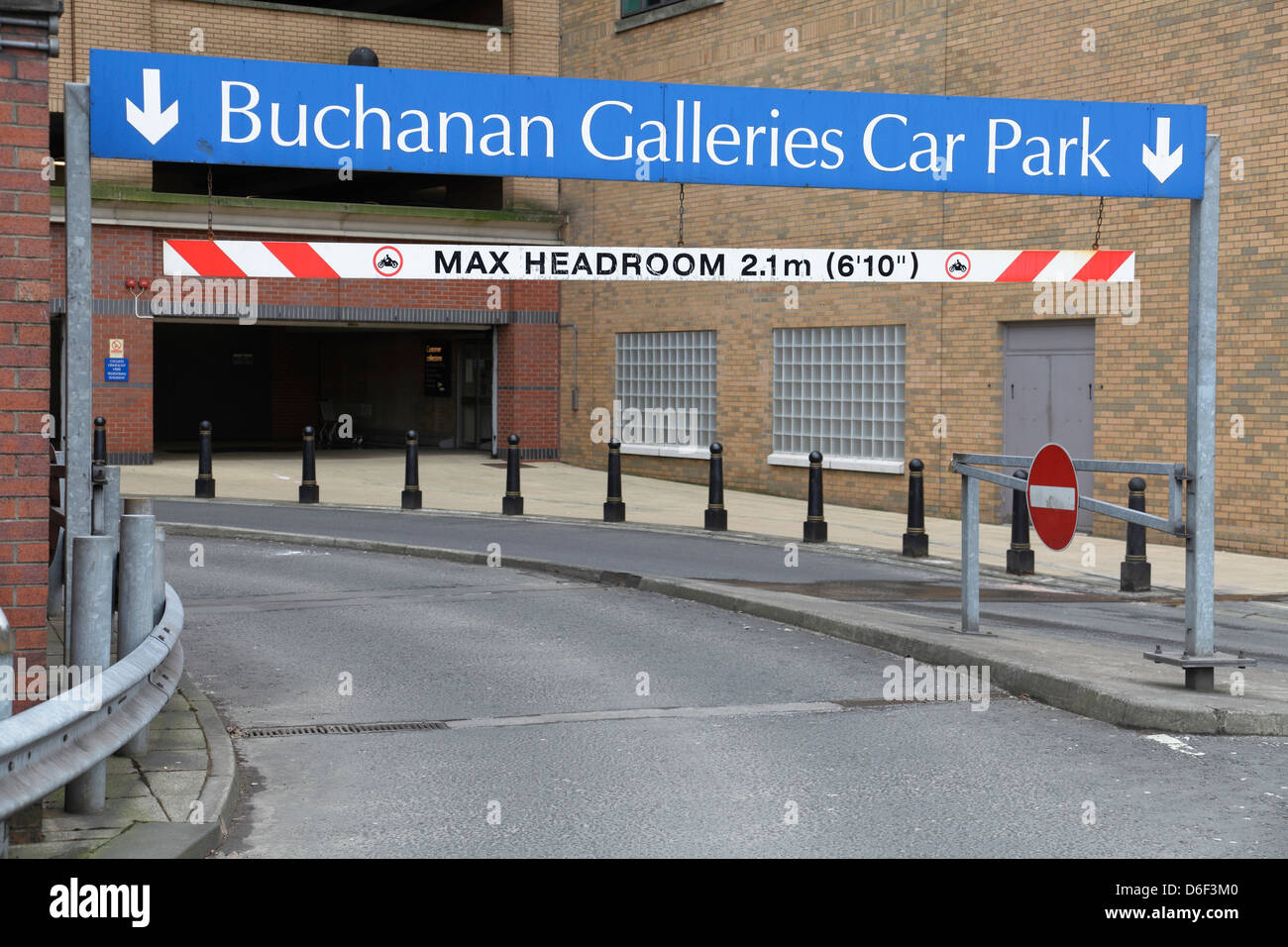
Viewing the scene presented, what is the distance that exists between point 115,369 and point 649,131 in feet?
59.6

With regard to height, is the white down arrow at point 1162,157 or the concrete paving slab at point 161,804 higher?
the white down arrow at point 1162,157

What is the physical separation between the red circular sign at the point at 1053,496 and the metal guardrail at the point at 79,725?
4878mm

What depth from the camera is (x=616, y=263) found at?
9094 mm

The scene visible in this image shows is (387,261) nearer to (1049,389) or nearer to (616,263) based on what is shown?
(616,263)

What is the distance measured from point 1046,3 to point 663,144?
11.9 metres

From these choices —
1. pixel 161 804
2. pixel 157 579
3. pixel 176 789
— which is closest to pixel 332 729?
pixel 157 579

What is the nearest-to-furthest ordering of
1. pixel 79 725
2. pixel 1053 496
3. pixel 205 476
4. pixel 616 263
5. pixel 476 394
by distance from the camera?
pixel 79 725, pixel 1053 496, pixel 616 263, pixel 205 476, pixel 476 394

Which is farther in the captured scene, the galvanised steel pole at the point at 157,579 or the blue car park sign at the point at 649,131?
the blue car park sign at the point at 649,131

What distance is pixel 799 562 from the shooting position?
1513 cm

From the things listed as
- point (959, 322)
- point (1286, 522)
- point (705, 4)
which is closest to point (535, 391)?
point (705, 4)

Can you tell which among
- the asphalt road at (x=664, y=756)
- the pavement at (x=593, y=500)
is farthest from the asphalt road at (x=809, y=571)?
the asphalt road at (x=664, y=756)

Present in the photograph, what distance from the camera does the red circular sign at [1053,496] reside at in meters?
8.47
